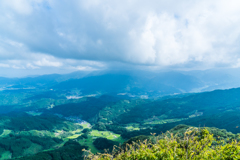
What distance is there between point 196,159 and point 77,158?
130 m

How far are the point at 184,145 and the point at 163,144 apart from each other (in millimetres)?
2260

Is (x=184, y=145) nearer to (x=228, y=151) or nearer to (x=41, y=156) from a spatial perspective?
(x=228, y=151)

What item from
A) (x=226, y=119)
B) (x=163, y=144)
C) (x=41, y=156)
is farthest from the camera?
(x=226, y=119)

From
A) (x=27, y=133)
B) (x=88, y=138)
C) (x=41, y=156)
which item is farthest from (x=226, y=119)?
(x=27, y=133)

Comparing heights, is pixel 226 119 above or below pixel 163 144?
below

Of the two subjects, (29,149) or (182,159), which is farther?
(29,149)

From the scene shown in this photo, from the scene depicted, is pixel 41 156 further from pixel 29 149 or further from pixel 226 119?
pixel 226 119

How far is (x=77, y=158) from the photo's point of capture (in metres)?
116

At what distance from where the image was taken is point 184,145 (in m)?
13.8

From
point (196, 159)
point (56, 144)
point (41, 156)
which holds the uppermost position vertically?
point (196, 159)

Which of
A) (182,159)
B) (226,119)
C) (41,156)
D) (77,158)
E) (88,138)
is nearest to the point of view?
(182,159)

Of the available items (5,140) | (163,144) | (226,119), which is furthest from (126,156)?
(226,119)

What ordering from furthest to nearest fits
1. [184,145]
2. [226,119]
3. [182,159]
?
[226,119] → [184,145] → [182,159]

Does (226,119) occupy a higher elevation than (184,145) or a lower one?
lower
